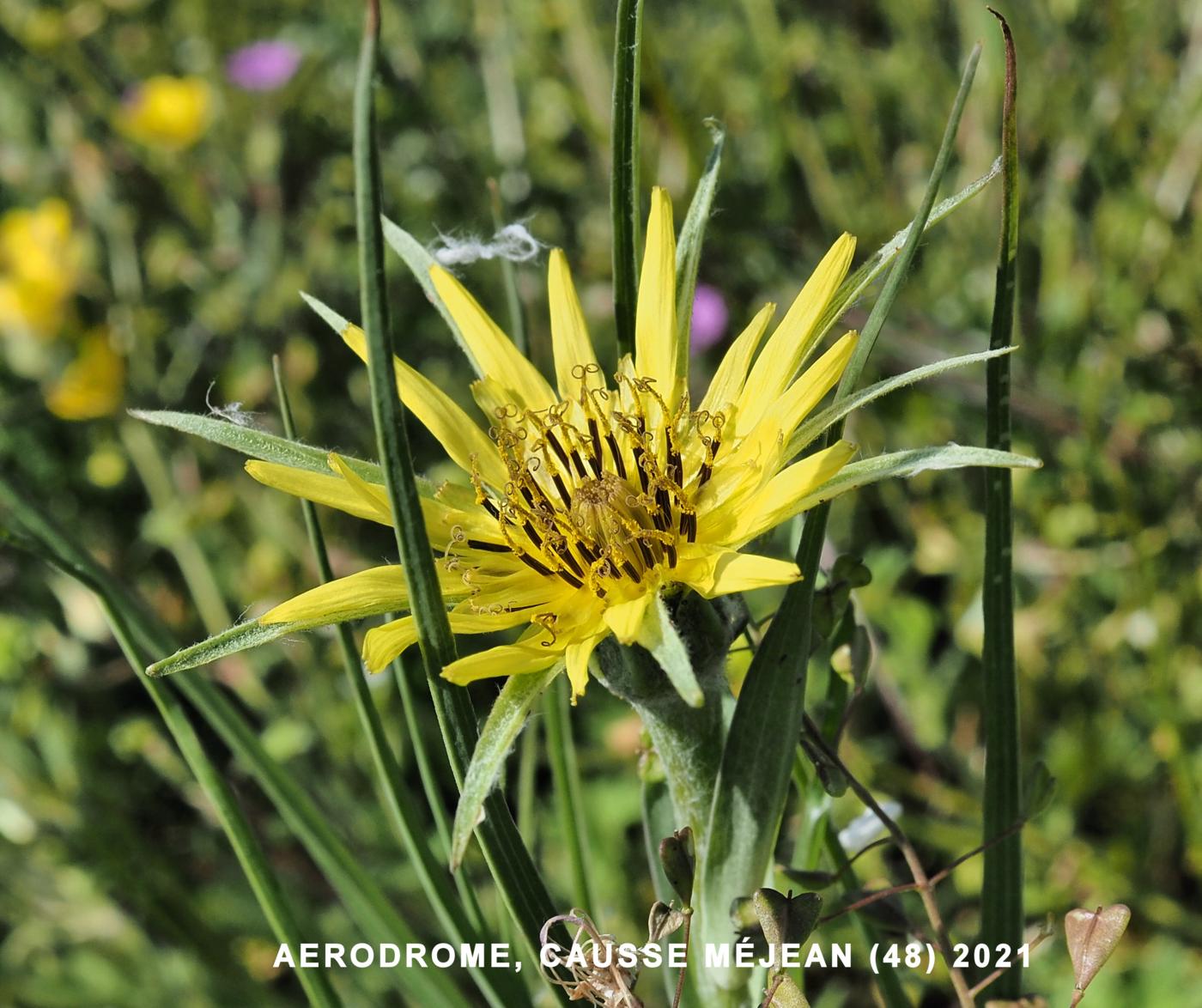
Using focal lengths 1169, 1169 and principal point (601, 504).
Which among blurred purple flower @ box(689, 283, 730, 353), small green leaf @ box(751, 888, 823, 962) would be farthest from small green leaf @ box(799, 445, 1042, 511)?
blurred purple flower @ box(689, 283, 730, 353)

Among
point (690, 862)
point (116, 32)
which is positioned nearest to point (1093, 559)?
point (690, 862)

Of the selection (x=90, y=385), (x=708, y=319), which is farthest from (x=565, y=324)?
(x=90, y=385)

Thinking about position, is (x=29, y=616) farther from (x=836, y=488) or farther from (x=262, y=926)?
(x=836, y=488)

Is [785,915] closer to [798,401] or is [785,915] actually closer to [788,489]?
[788,489]

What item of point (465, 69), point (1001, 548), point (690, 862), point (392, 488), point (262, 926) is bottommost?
point (262, 926)

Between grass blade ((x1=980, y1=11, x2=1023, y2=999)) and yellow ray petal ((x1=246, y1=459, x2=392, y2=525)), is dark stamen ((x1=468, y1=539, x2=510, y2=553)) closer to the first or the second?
yellow ray petal ((x1=246, y1=459, x2=392, y2=525))

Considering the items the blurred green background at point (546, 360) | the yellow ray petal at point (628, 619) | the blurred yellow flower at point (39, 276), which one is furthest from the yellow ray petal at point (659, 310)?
the blurred yellow flower at point (39, 276)

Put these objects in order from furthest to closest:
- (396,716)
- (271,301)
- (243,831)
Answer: (271,301)
(396,716)
(243,831)
